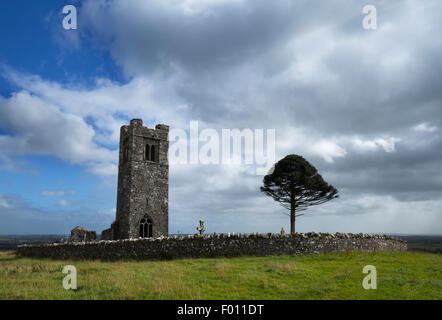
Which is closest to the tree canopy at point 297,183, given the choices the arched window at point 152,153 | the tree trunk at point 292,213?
the tree trunk at point 292,213

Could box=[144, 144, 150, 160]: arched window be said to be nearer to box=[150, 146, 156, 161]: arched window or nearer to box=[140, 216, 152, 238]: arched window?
box=[150, 146, 156, 161]: arched window

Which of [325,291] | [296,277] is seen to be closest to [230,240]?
[296,277]

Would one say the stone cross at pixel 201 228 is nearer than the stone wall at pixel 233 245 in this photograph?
No

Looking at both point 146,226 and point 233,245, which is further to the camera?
point 146,226

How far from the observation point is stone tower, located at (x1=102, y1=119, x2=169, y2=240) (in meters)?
33.8

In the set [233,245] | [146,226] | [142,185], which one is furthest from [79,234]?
[233,245]

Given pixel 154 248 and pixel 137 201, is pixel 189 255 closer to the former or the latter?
pixel 154 248

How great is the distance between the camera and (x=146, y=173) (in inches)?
1380

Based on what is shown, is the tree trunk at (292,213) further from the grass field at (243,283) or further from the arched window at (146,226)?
the grass field at (243,283)

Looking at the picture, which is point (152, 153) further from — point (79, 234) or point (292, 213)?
point (292, 213)

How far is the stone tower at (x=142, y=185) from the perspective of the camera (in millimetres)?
33750

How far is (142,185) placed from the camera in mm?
34594
